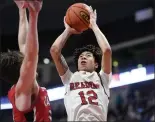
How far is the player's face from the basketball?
218mm

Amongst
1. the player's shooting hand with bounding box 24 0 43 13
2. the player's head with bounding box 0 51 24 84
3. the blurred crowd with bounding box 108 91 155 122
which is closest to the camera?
the player's shooting hand with bounding box 24 0 43 13

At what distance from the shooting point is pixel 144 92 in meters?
8.15

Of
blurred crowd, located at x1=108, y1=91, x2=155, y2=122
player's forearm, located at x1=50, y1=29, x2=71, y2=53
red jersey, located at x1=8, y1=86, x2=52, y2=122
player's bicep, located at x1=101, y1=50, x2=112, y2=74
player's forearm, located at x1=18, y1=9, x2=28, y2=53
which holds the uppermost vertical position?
player's forearm, located at x1=18, y1=9, x2=28, y2=53

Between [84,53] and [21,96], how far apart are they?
0.86 meters

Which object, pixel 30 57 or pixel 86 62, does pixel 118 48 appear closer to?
pixel 86 62

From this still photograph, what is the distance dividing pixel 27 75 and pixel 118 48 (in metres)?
8.44

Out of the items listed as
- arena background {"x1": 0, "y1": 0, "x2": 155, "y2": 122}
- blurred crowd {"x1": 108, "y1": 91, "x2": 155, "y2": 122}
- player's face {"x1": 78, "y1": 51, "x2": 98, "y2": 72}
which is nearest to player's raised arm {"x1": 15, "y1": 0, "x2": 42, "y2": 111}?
player's face {"x1": 78, "y1": 51, "x2": 98, "y2": 72}

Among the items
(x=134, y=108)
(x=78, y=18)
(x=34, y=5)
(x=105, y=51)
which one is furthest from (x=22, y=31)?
(x=134, y=108)

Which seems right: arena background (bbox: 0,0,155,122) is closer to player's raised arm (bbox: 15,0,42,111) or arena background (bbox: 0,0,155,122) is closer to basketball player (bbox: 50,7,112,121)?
basketball player (bbox: 50,7,112,121)

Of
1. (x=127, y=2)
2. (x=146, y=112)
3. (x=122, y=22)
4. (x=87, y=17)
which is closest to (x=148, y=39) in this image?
(x=122, y=22)

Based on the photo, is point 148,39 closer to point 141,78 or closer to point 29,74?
point 141,78

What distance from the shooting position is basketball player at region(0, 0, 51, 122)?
212 cm

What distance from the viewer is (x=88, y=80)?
9.16 ft

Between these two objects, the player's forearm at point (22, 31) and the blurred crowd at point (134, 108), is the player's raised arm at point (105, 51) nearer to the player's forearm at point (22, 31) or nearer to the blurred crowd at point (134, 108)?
the player's forearm at point (22, 31)
